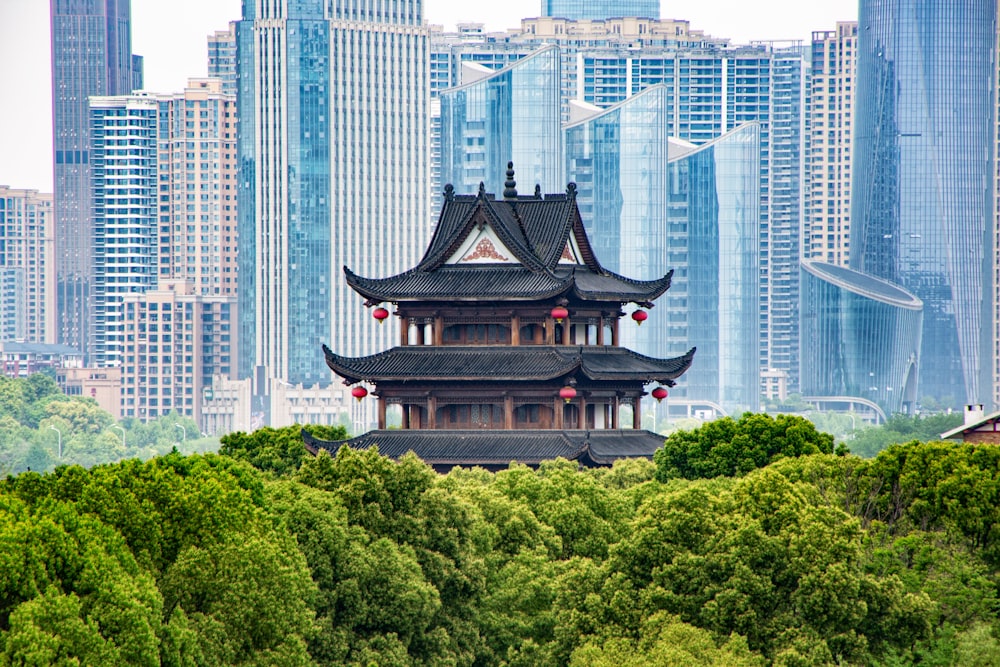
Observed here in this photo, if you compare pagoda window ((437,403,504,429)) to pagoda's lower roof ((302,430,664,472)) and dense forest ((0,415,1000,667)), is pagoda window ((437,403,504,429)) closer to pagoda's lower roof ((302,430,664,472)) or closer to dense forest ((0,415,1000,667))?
pagoda's lower roof ((302,430,664,472))

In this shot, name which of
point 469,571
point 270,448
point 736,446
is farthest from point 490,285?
point 469,571

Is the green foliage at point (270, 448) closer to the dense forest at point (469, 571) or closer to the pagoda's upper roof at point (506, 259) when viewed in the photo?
the pagoda's upper roof at point (506, 259)

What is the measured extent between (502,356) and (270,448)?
31.3 feet

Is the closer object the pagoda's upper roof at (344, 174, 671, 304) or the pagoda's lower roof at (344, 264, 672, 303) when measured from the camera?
the pagoda's lower roof at (344, 264, 672, 303)

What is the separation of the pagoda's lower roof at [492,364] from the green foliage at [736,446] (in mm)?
8003

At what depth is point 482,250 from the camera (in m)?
84.2

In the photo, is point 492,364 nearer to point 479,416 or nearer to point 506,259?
point 479,416

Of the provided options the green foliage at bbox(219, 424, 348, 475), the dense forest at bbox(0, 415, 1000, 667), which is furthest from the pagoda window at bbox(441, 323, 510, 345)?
the dense forest at bbox(0, 415, 1000, 667)

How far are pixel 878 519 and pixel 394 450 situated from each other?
30764mm

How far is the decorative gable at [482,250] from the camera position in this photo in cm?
8412

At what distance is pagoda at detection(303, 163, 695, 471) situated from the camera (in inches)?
3223

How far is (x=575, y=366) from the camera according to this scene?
265ft

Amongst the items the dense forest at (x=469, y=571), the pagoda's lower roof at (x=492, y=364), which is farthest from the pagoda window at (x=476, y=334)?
the dense forest at (x=469, y=571)

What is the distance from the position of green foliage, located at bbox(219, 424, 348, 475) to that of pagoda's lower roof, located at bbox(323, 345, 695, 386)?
3361 mm
